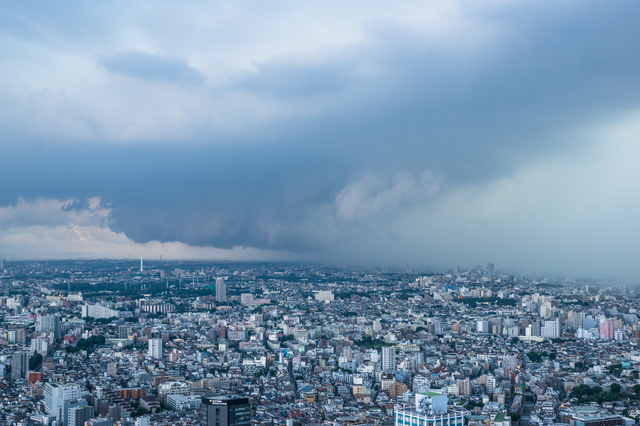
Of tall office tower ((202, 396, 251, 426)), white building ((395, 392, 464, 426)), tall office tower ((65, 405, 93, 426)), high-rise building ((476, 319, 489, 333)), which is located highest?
white building ((395, 392, 464, 426))

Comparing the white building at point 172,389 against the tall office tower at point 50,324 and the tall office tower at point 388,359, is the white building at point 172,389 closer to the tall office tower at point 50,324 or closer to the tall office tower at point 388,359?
the tall office tower at point 388,359

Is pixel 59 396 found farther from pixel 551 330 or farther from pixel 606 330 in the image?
pixel 606 330

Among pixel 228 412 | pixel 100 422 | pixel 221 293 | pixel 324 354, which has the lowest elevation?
pixel 324 354

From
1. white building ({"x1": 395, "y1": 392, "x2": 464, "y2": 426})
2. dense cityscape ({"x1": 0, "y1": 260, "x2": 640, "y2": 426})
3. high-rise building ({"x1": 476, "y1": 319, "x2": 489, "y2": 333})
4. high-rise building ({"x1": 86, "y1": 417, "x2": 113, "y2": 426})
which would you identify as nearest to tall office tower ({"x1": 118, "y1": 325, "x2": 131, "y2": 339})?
dense cityscape ({"x1": 0, "y1": 260, "x2": 640, "y2": 426})

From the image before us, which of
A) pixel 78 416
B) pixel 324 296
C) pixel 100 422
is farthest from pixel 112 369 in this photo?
pixel 324 296

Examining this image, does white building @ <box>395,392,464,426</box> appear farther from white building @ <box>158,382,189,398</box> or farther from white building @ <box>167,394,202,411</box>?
white building @ <box>158,382,189,398</box>

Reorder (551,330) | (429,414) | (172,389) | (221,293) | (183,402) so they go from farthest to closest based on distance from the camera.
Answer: (221,293) < (551,330) < (172,389) < (183,402) < (429,414)

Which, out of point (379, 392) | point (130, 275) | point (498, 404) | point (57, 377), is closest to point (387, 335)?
point (379, 392)

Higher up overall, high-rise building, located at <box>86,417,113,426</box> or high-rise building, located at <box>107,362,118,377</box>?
high-rise building, located at <box>86,417,113,426</box>
